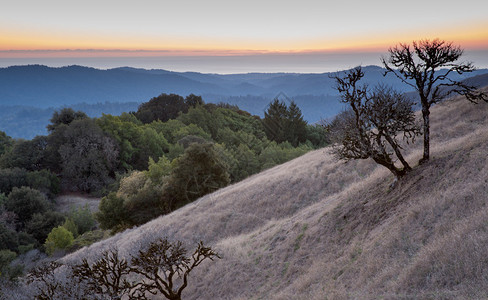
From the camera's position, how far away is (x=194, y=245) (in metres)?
21.6

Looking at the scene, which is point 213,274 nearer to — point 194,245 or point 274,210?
point 194,245

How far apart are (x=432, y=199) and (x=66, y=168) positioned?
6164 cm

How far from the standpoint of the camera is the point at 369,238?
39.2 feet

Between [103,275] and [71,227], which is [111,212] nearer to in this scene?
[71,227]

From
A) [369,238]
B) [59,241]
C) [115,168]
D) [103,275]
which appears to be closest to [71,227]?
[59,241]

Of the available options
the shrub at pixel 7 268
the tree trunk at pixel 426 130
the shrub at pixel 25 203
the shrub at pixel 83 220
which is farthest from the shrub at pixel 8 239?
the tree trunk at pixel 426 130

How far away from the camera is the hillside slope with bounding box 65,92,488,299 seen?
8.32 meters

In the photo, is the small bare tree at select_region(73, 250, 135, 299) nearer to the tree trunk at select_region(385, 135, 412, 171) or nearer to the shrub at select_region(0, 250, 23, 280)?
the tree trunk at select_region(385, 135, 412, 171)

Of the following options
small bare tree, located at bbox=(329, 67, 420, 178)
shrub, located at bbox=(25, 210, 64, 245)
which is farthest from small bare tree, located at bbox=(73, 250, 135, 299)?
shrub, located at bbox=(25, 210, 64, 245)

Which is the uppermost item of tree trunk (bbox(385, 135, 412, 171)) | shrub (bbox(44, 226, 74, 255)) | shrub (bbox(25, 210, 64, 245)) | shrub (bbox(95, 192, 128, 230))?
tree trunk (bbox(385, 135, 412, 171))

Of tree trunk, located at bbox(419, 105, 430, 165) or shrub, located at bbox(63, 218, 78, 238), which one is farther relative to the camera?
shrub, located at bbox(63, 218, 78, 238)

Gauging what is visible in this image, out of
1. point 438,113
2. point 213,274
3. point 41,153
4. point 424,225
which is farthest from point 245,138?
point 424,225

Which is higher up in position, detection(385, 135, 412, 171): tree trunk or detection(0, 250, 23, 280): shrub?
detection(385, 135, 412, 171): tree trunk

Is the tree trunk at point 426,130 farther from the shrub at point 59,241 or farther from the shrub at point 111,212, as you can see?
the shrub at point 59,241
